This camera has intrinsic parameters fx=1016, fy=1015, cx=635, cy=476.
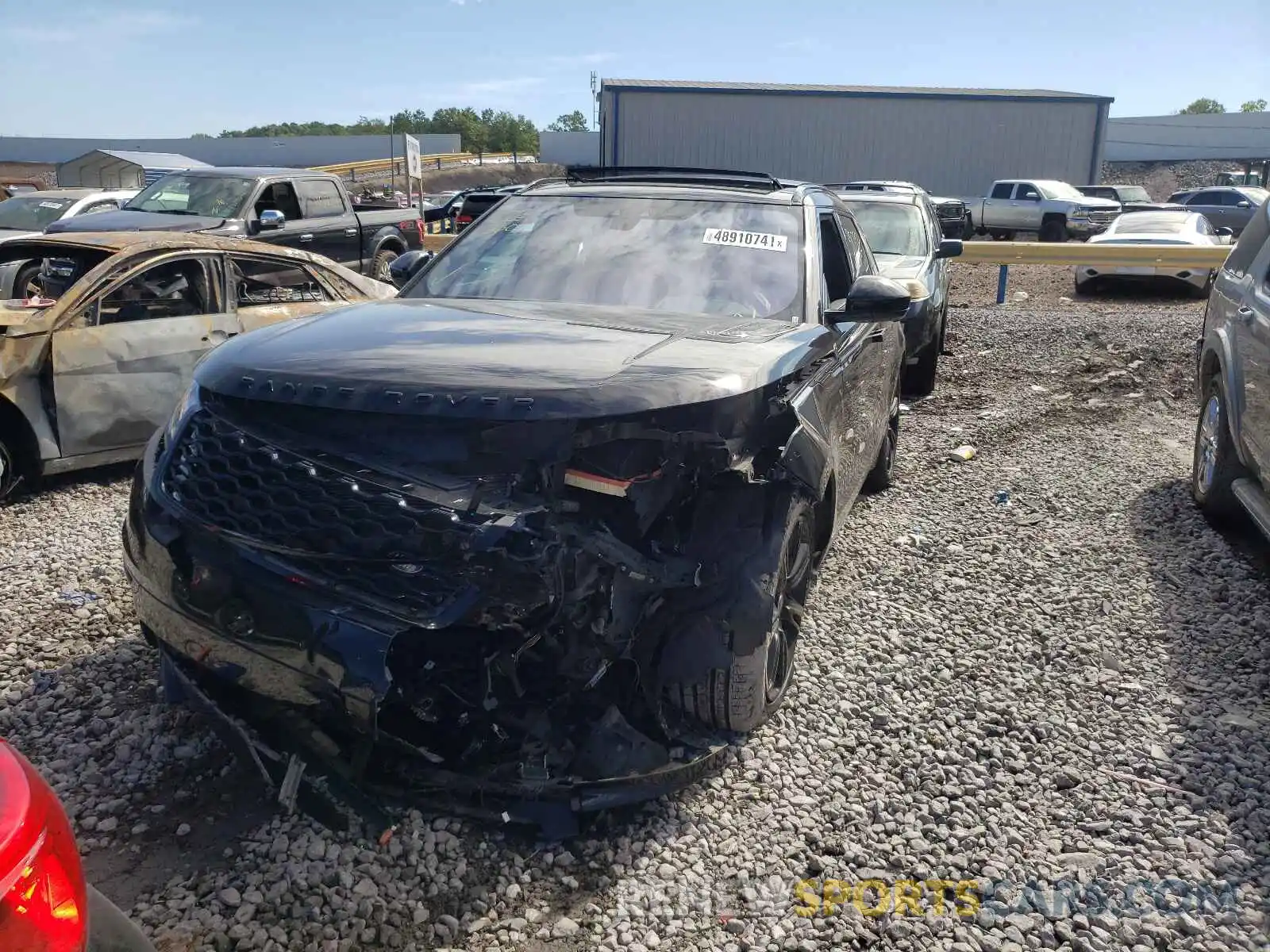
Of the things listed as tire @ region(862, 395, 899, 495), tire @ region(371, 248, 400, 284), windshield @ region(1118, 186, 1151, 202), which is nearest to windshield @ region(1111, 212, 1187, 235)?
tire @ region(371, 248, 400, 284)

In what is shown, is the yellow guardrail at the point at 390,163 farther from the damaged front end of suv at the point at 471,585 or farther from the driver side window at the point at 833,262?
the damaged front end of suv at the point at 471,585

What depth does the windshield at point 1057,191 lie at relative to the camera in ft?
82.5

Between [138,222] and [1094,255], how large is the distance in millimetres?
12482

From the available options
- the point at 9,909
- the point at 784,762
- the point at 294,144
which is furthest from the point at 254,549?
the point at 294,144

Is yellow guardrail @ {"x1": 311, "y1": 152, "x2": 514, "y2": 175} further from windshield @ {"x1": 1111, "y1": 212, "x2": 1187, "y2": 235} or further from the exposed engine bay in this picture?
the exposed engine bay

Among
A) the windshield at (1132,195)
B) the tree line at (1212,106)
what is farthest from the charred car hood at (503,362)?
the tree line at (1212,106)

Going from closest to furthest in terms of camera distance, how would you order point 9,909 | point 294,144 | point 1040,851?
point 9,909 < point 1040,851 < point 294,144

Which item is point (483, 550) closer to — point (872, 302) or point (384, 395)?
point (384, 395)

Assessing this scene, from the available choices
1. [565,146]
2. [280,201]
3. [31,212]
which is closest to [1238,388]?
[280,201]

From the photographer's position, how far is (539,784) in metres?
2.74

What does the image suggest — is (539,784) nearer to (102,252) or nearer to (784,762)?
(784,762)

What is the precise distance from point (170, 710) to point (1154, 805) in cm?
321

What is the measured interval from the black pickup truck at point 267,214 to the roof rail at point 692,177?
543 centimetres

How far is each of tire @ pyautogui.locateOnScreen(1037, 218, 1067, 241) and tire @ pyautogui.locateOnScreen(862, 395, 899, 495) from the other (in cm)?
→ 2091
